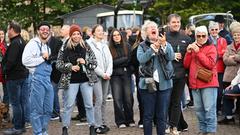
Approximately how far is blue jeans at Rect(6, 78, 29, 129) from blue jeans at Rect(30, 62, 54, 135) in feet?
3.02

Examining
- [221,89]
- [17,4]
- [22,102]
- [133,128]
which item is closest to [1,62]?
[22,102]

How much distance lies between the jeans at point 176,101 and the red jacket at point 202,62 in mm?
330

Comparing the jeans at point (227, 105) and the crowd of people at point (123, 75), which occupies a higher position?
the crowd of people at point (123, 75)

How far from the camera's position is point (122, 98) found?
9.59m

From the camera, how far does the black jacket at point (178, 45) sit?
325 inches

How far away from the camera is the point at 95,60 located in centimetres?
845

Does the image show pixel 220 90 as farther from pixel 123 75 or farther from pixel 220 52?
pixel 123 75

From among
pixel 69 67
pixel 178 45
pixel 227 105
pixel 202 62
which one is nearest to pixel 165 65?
pixel 202 62

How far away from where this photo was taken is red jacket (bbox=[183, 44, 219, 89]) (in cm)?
785

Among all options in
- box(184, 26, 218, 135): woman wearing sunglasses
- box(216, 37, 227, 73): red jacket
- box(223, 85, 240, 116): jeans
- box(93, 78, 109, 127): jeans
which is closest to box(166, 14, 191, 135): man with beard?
box(184, 26, 218, 135): woman wearing sunglasses

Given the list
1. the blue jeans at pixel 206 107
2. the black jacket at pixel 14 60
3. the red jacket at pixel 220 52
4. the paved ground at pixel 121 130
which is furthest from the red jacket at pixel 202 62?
the black jacket at pixel 14 60

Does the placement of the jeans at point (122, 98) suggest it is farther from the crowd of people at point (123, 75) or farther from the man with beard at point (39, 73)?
the man with beard at point (39, 73)

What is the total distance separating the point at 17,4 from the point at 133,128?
2670 cm

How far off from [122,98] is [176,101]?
1483 mm
